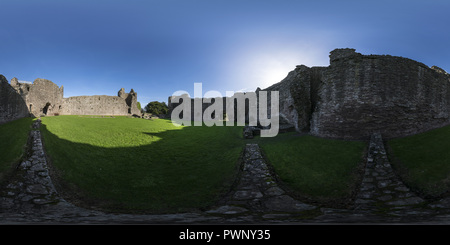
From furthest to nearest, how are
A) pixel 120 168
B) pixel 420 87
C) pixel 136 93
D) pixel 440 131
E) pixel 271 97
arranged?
pixel 136 93, pixel 271 97, pixel 420 87, pixel 440 131, pixel 120 168

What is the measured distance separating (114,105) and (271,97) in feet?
107

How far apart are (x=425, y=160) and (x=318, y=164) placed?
4553 millimetres

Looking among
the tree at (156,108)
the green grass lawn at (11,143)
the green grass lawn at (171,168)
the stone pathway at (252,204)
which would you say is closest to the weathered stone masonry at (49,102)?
the green grass lawn at (11,143)

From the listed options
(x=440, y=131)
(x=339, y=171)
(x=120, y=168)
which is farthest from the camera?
(x=440, y=131)

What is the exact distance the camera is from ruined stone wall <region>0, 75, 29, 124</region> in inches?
593

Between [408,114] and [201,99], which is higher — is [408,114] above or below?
below

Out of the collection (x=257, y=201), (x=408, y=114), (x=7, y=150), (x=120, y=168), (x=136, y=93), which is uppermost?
(x=136, y=93)

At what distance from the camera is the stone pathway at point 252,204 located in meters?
6.05

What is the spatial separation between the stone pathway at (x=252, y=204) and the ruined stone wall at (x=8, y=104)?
22.7ft

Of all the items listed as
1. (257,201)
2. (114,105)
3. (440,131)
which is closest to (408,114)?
(440,131)

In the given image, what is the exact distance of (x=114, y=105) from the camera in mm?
44875

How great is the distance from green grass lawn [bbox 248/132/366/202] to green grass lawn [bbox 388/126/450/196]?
69.0 inches

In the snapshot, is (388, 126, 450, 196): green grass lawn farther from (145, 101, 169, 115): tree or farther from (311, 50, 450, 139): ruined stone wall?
(145, 101, 169, 115): tree

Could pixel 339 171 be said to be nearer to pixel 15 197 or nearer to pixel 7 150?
pixel 15 197
